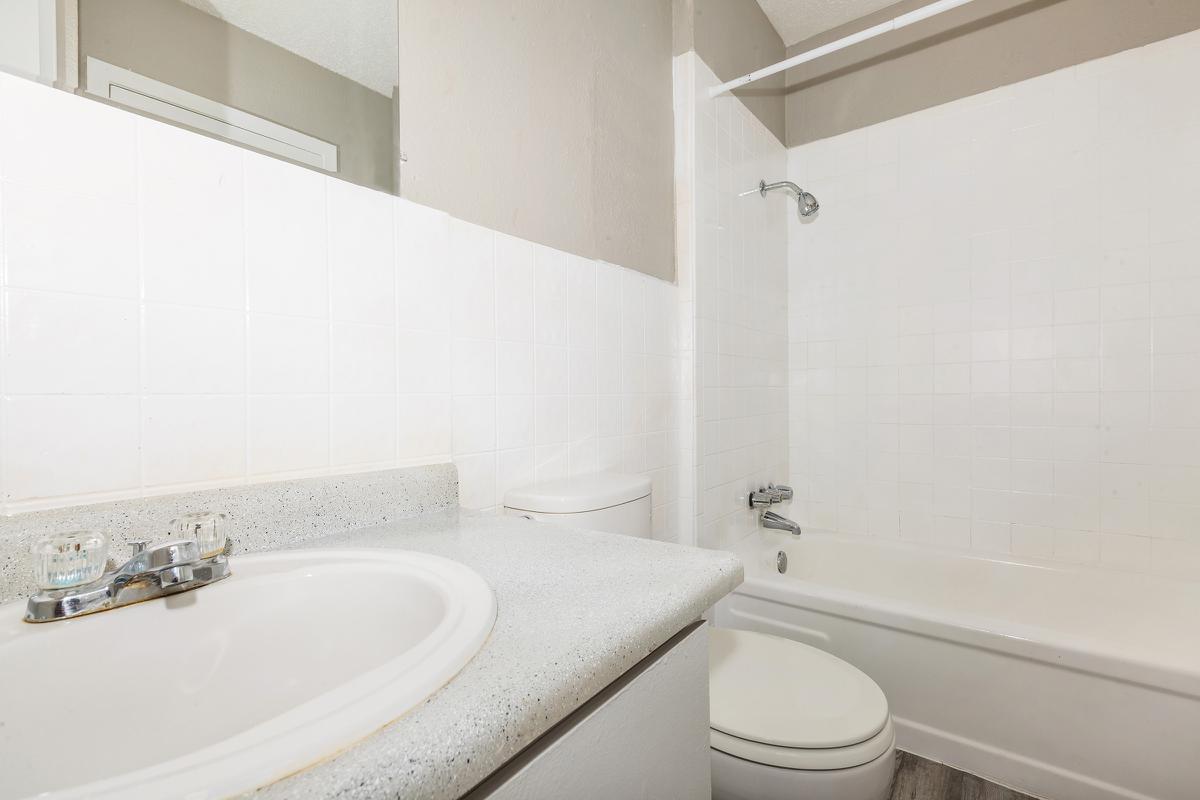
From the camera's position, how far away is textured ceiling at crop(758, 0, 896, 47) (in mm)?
2105

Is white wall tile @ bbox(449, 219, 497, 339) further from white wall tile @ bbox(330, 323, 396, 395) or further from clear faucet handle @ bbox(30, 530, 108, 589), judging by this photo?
clear faucet handle @ bbox(30, 530, 108, 589)

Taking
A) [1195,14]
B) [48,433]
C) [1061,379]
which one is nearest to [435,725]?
[48,433]

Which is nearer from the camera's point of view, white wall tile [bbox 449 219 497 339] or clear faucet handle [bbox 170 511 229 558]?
clear faucet handle [bbox 170 511 229 558]

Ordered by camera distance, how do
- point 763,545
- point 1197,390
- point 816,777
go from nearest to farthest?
point 816,777 < point 1197,390 < point 763,545

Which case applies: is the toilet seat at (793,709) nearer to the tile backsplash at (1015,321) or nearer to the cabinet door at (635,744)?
the cabinet door at (635,744)

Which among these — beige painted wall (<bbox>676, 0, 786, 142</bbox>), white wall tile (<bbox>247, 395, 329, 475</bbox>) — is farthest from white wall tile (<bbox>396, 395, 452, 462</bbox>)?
beige painted wall (<bbox>676, 0, 786, 142</bbox>)

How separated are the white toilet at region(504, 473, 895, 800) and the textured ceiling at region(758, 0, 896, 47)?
6.85ft

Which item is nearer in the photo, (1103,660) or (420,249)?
(420,249)

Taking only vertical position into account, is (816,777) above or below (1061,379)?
below

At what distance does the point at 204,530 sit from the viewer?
0.55 metres

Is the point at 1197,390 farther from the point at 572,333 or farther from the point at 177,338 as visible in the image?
the point at 177,338

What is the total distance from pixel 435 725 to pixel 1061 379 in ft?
7.51

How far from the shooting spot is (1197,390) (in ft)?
5.39

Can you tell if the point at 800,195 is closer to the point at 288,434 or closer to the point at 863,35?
the point at 863,35
